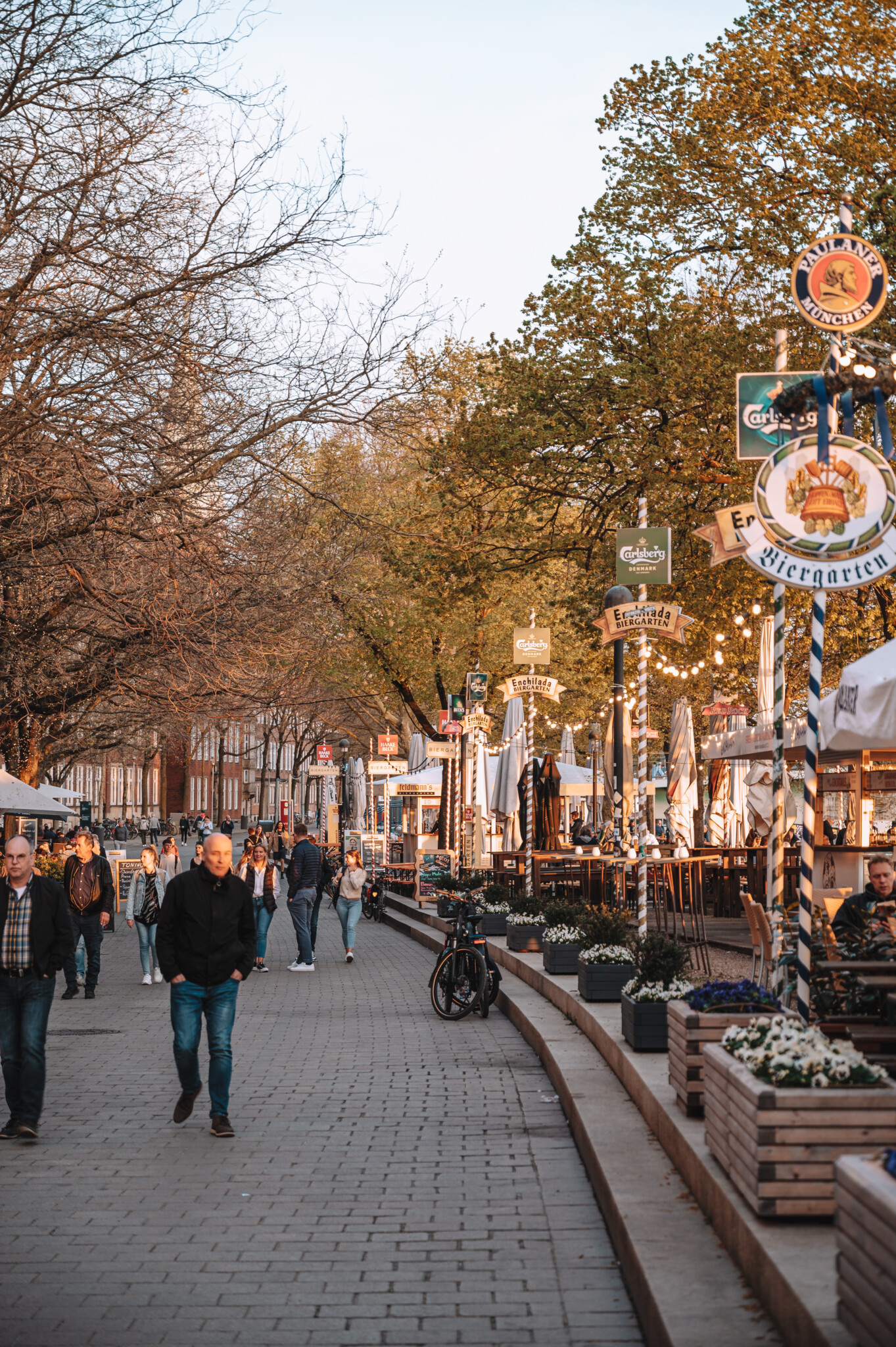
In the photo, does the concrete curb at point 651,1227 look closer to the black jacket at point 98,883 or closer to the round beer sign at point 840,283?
the round beer sign at point 840,283

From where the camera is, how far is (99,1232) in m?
Result: 6.41

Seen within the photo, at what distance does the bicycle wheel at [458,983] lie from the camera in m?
14.1

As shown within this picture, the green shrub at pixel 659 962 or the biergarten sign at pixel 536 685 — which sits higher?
the biergarten sign at pixel 536 685

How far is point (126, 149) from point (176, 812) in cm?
10290

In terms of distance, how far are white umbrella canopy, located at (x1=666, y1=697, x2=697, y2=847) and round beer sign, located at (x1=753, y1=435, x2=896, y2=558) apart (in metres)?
15.6

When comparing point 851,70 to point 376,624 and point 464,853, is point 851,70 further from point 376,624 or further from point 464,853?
point 376,624

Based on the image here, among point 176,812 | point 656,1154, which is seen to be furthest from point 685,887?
point 176,812

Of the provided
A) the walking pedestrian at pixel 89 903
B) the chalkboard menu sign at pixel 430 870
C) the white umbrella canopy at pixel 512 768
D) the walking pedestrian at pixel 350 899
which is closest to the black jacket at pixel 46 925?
the walking pedestrian at pixel 89 903

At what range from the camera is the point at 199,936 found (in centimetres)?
898

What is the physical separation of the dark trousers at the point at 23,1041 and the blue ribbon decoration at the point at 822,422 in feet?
17.1

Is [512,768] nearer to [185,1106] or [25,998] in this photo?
[185,1106]

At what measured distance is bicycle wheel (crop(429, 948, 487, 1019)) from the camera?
555 inches

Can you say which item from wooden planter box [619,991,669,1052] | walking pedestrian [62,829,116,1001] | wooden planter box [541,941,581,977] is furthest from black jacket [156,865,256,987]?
walking pedestrian [62,829,116,1001]

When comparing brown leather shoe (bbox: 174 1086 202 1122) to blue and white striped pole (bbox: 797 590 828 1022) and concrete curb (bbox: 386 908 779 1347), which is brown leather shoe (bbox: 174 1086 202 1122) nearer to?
concrete curb (bbox: 386 908 779 1347)
